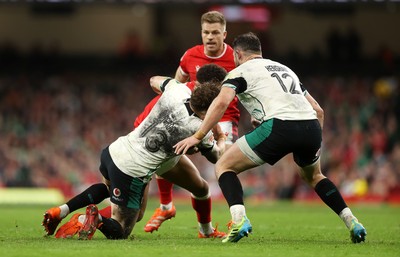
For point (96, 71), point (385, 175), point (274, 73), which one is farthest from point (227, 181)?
point (96, 71)

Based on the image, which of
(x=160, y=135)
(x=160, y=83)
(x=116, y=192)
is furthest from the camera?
(x=160, y=83)

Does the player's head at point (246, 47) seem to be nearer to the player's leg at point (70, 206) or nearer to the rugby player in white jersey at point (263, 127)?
the rugby player in white jersey at point (263, 127)

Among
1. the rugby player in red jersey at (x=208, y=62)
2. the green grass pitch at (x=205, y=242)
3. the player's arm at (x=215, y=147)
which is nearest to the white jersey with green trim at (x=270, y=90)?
the player's arm at (x=215, y=147)

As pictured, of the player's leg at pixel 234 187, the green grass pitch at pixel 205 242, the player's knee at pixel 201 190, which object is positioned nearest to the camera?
the green grass pitch at pixel 205 242

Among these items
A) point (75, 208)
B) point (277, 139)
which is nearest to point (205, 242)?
point (277, 139)

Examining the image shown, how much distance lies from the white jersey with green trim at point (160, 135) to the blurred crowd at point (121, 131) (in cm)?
1435

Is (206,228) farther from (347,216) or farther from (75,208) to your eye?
(347,216)

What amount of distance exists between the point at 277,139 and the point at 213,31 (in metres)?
2.61

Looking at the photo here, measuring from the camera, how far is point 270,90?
29.3ft

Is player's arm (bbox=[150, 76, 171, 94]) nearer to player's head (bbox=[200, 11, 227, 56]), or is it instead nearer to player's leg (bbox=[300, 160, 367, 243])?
player's head (bbox=[200, 11, 227, 56])

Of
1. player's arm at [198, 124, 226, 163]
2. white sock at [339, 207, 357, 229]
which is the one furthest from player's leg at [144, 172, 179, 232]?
white sock at [339, 207, 357, 229]

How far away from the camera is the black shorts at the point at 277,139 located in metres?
8.80

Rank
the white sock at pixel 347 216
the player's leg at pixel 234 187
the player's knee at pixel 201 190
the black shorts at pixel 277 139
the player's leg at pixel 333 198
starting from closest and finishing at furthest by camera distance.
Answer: the player's leg at pixel 234 187
the black shorts at pixel 277 139
the player's leg at pixel 333 198
the white sock at pixel 347 216
the player's knee at pixel 201 190

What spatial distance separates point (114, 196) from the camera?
30.2ft
